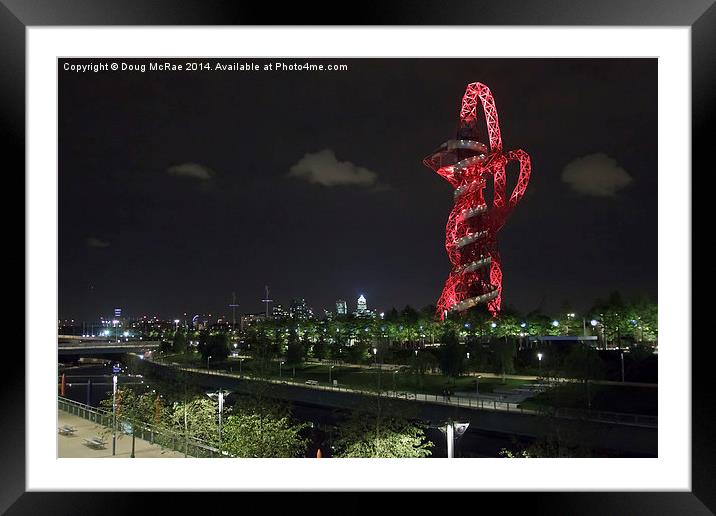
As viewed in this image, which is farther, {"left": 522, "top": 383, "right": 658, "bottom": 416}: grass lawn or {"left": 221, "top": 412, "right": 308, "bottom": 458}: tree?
{"left": 522, "top": 383, "right": 658, "bottom": 416}: grass lawn

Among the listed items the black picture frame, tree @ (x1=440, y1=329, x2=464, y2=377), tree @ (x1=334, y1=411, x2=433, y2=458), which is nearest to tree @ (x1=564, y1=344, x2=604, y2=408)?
tree @ (x1=440, y1=329, x2=464, y2=377)

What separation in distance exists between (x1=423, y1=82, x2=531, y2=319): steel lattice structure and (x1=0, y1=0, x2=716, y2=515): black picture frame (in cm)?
1579

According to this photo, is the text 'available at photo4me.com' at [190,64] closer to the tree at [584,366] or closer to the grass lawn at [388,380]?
the tree at [584,366]

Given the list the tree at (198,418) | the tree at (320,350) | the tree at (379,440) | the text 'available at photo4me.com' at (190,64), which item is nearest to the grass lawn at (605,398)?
the tree at (379,440)

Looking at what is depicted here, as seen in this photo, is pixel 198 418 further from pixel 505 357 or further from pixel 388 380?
pixel 505 357

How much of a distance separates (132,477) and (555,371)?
11.8 m

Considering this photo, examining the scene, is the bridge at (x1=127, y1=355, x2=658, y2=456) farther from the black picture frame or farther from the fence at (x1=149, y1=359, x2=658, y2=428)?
the black picture frame

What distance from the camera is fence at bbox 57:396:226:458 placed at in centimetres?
668

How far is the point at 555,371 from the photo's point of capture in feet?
45.6

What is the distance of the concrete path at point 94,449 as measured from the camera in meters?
6.60

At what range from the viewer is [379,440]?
8.31m
